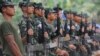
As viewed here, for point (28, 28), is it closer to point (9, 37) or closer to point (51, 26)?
point (51, 26)

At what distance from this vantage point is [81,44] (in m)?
9.48

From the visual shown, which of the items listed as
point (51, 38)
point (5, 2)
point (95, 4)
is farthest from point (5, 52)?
point (95, 4)

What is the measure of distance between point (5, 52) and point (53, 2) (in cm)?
821

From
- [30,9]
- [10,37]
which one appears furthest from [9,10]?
[30,9]

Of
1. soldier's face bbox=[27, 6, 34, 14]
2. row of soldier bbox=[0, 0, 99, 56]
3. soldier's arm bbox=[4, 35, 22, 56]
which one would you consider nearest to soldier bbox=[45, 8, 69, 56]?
row of soldier bbox=[0, 0, 99, 56]

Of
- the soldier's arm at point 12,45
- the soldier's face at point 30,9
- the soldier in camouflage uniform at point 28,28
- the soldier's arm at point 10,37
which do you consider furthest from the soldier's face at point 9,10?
the soldier's face at point 30,9

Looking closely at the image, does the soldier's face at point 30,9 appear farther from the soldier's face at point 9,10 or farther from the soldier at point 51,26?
the soldier's face at point 9,10

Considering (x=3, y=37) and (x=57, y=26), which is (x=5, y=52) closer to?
(x=3, y=37)

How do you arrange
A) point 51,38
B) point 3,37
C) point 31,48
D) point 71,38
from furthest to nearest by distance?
point 71,38 < point 51,38 < point 31,48 < point 3,37

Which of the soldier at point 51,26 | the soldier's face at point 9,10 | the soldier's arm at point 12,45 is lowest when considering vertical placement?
the soldier at point 51,26

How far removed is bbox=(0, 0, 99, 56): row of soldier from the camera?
5.91 m

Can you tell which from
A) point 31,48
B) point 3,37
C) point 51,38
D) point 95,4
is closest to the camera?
point 3,37

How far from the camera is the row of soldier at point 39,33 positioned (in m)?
5.91

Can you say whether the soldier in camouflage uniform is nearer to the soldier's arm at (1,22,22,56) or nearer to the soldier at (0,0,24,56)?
the soldier at (0,0,24,56)
